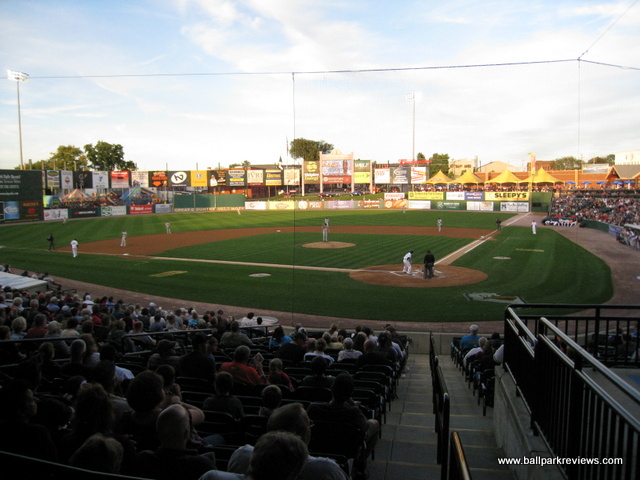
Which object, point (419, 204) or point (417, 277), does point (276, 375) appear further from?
point (419, 204)

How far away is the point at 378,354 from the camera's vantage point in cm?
777

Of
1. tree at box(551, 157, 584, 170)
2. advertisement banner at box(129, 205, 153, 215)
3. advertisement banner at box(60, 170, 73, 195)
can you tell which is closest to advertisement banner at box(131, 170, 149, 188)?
advertisement banner at box(60, 170, 73, 195)

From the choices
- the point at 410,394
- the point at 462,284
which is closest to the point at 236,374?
the point at 410,394

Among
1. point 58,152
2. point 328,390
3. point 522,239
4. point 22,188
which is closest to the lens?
point 328,390

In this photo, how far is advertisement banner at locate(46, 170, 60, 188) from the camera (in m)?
73.3

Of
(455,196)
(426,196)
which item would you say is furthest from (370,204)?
(455,196)

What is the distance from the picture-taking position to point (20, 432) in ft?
10.7

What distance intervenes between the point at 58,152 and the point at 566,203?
330ft

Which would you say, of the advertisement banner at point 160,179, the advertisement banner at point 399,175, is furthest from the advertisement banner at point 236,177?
→ the advertisement banner at point 399,175

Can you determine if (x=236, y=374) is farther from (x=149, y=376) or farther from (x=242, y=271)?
(x=242, y=271)

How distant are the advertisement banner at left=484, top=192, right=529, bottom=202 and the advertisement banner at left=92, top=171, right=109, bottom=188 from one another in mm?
61971

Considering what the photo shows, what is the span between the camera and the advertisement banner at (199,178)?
92500 millimetres

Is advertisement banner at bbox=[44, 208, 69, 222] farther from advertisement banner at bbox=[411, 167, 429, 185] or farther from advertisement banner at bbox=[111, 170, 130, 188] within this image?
advertisement banner at bbox=[411, 167, 429, 185]

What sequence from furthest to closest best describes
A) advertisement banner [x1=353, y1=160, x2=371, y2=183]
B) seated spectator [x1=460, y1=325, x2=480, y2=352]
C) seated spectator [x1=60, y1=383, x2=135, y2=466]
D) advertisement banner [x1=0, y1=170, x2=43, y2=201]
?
advertisement banner [x1=353, y1=160, x2=371, y2=183] → advertisement banner [x1=0, y1=170, x2=43, y2=201] → seated spectator [x1=460, y1=325, x2=480, y2=352] → seated spectator [x1=60, y1=383, x2=135, y2=466]
